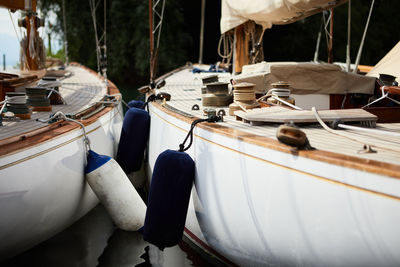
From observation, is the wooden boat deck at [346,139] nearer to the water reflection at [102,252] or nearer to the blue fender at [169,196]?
the blue fender at [169,196]

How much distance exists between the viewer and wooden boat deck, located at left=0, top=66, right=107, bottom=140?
12.6 feet

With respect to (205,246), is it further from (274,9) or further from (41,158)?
(274,9)

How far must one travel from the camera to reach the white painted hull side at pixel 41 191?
313 cm

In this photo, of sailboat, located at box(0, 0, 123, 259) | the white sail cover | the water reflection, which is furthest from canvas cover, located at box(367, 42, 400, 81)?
sailboat, located at box(0, 0, 123, 259)

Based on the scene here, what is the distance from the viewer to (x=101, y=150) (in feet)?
16.5

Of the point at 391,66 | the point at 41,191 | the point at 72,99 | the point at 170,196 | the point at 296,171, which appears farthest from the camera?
the point at 72,99

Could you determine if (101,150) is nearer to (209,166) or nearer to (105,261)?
(105,261)

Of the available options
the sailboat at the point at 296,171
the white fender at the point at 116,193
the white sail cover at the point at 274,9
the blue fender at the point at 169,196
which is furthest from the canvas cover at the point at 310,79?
the white fender at the point at 116,193

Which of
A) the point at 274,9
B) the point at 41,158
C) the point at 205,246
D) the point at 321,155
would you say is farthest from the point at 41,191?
the point at 274,9

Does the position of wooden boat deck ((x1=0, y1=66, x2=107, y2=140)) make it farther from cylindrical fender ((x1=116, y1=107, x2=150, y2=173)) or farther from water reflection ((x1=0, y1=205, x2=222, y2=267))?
water reflection ((x1=0, y1=205, x2=222, y2=267))

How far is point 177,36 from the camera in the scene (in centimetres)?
1883

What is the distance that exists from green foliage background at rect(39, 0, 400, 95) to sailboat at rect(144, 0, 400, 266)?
545 inches

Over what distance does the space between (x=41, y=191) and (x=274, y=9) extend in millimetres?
2863

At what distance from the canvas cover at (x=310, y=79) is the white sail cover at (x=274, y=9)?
560mm
